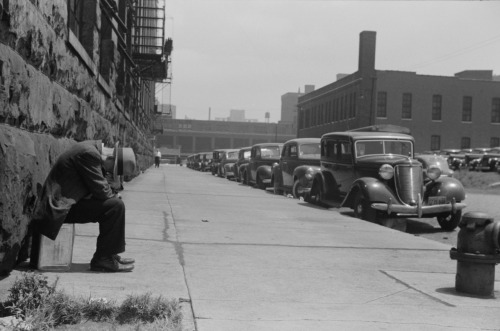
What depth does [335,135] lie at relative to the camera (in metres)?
14.4

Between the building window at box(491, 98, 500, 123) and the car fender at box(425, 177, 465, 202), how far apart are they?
171ft

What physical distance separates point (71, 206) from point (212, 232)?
3880 mm

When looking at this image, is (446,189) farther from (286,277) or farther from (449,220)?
(286,277)

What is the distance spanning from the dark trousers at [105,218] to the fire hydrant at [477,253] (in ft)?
10.5

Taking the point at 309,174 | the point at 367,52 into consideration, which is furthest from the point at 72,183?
the point at 367,52

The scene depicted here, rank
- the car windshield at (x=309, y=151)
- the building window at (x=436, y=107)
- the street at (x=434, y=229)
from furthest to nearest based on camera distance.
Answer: the building window at (x=436, y=107)
the car windshield at (x=309, y=151)
the street at (x=434, y=229)

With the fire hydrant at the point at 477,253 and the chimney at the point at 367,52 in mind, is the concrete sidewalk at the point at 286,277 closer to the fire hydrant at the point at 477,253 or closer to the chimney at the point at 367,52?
the fire hydrant at the point at 477,253

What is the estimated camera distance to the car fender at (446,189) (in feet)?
38.3

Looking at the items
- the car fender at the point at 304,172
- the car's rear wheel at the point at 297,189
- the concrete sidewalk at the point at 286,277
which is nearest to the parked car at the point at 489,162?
the car fender at the point at 304,172

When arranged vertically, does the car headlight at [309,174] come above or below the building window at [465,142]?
below

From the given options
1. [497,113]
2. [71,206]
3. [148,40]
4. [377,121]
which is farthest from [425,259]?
[497,113]

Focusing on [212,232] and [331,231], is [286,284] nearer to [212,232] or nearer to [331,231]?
[212,232]

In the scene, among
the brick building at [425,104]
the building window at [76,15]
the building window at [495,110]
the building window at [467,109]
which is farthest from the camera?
the building window at [495,110]

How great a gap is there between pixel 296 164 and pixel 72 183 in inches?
536
